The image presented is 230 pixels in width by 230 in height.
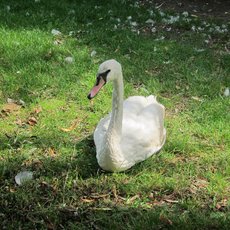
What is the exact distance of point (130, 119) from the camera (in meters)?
5.25

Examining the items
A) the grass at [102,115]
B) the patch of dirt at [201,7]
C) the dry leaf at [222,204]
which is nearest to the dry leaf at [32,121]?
the grass at [102,115]

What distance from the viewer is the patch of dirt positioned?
10470 mm

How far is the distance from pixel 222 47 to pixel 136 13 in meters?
2.28

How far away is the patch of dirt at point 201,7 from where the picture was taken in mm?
10470

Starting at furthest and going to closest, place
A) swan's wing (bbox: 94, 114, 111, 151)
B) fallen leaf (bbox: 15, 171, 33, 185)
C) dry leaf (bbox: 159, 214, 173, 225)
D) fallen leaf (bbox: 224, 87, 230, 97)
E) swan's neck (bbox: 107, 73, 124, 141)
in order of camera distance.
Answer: fallen leaf (bbox: 224, 87, 230, 97), swan's wing (bbox: 94, 114, 111, 151), fallen leaf (bbox: 15, 171, 33, 185), swan's neck (bbox: 107, 73, 124, 141), dry leaf (bbox: 159, 214, 173, 225)

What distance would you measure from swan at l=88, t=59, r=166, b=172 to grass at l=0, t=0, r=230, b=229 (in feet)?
0.52

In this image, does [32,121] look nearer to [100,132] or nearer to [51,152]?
[51,152]

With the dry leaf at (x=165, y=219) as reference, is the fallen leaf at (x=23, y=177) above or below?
below

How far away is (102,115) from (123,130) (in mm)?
1140

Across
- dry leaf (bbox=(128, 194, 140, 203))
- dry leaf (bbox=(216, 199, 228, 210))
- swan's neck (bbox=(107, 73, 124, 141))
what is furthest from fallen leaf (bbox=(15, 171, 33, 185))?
dry leaf (bbox=(216, 199, 228, 210))

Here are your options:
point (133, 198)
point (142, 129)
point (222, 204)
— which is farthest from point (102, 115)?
point (222, 204)

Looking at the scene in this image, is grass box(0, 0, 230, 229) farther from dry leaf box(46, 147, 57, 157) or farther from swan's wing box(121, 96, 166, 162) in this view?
swan's wing box(121, 96, 166, 162)

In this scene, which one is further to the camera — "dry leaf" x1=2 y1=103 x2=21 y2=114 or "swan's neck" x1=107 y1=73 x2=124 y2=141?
"dry leaf" x1=2 y1=103 x2=21 y2=114

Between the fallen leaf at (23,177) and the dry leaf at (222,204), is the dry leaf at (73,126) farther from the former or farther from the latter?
the dry leaf at (222,204)
